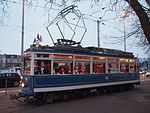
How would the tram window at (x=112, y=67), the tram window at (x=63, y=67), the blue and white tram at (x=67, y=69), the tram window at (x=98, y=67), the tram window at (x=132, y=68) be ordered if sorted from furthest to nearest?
1. the tram window at (x=132, y=68)
2. the tram window at (x=112, y=67)
3. the tram window at (x=98, y=67)
4. the tram window at (x=63, y=67)
5. the blue and white tram at (x=67, y=69)

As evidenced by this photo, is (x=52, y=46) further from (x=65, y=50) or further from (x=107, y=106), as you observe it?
(x=107, y=106)

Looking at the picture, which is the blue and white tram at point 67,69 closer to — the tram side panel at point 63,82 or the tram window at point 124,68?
the tram side panel at point 63,82

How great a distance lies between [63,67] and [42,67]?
1.56m

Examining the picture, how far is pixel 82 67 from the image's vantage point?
1769 cm

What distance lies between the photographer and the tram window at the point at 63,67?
619 inches

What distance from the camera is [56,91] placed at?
50.6 ft

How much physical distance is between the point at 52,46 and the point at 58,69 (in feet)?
4.65

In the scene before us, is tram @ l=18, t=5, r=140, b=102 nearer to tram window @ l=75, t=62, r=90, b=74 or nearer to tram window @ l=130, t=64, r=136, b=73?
tram window @ l=75, t=62, r=90, b=74

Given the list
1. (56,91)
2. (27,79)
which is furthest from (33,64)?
(56,91)

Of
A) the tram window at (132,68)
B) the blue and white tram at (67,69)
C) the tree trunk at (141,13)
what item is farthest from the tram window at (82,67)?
the tree trunk at (141,13)

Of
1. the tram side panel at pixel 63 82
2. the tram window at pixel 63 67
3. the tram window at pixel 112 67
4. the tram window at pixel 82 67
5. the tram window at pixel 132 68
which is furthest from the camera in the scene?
the tram window at pixel 132 68

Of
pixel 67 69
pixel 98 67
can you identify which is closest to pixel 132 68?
pixel 98 67

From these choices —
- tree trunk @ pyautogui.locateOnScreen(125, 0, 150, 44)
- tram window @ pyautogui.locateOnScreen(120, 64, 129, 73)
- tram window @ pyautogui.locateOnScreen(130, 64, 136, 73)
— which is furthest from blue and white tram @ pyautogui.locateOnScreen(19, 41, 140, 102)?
tree trunk @ pyautogui.locateOnScreen(125, 0, 150, 44)

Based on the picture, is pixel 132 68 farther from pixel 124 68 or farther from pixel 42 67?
pixel 42 67
